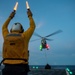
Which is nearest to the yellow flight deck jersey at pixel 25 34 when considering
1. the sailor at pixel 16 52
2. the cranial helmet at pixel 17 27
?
the sailor at pixel 16 52

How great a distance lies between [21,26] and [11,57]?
81 centimetres

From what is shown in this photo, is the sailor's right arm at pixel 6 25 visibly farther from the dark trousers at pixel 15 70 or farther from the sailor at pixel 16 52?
the dark trousers at pixel 15 70

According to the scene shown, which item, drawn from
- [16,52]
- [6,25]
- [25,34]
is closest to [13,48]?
[16,52]

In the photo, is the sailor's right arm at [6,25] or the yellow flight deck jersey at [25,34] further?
the sailor's right arm at [6,25]

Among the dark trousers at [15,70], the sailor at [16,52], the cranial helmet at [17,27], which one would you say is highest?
the cranial helmet at [17,27]

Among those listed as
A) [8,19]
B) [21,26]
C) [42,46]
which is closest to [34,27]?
[21,26]

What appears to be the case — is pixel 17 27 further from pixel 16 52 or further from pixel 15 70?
pixel 15 70

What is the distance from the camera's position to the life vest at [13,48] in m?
5.71

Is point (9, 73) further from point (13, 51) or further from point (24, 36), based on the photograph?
point (24, 36)

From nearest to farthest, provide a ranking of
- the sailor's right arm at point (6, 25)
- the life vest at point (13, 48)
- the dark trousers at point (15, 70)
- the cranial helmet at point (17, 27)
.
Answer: the dark trousers at point (15, 70)
the life vest at point (13, 48)
the cranial helmet at point (17, 27)
the sailor's right arm at point (6, 25)

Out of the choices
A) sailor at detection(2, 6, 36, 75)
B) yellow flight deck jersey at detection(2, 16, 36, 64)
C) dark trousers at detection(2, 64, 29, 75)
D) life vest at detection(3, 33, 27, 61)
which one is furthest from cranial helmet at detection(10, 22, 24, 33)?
dark trousers at detection(2, 64, 29, 75)

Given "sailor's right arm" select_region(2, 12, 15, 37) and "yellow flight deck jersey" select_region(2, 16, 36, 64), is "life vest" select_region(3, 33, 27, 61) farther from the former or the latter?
"sailor's right arm" select_region(2, 12, 15, 37)

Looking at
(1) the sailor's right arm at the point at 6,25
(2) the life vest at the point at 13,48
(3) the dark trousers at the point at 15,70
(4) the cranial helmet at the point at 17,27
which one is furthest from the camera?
(1) the sailor's right arm at the point at 6,25

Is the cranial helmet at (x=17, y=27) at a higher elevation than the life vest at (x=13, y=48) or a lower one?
higher
